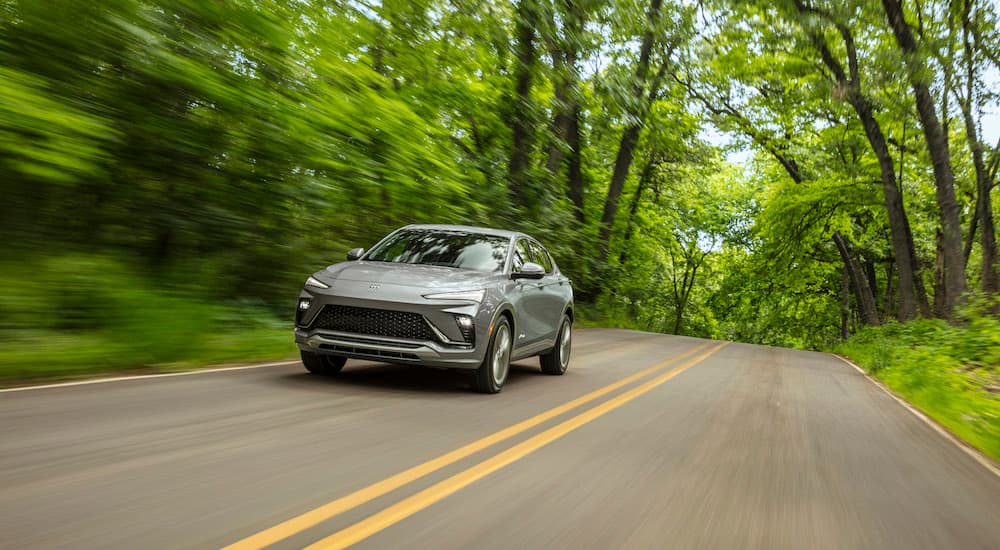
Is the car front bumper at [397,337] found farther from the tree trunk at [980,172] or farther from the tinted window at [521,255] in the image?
the tree trunk at [980,172]

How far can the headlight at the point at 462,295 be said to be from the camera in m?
7.51

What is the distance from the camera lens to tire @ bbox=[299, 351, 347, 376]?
8.04m

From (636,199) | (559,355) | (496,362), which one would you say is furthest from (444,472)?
(636,199)

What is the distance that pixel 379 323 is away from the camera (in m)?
7.38

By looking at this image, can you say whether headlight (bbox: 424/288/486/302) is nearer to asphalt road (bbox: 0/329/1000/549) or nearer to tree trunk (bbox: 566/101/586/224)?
asphalt road (bbox: 0/329/1000/549)

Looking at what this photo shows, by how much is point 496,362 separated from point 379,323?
1.38m

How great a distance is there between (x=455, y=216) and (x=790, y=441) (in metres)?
9.87

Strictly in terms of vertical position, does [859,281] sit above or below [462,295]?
above

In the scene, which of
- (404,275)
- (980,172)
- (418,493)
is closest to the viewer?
(418,493)

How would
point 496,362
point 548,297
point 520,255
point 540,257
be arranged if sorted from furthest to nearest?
point 540,257, point 548,297, point 520,255, point 496,362

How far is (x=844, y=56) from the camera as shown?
25.4 m

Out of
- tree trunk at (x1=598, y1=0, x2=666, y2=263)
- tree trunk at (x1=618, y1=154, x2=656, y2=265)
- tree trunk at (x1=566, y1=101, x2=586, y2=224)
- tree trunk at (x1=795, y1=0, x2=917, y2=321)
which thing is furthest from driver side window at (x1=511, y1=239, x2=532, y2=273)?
tree trunk at (x1=618, y1=154, x2=656, y2=265)

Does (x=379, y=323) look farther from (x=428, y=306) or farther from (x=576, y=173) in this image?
(x=576, y=173)

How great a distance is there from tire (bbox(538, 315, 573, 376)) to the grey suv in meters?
1.16
